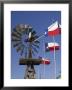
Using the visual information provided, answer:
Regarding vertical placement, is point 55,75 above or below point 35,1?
below

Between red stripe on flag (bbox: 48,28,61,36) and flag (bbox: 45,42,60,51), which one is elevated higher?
red stripe on flag (bbox: 48,28,61,36)

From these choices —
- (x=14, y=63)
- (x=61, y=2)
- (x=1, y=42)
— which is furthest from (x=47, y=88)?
(x=61, y=2)

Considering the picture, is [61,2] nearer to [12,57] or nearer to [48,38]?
[48,38]

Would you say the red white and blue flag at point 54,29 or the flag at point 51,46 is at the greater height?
the red white and blue flag at point 54,29

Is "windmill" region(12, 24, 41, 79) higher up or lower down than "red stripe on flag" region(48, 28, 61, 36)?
lower down
